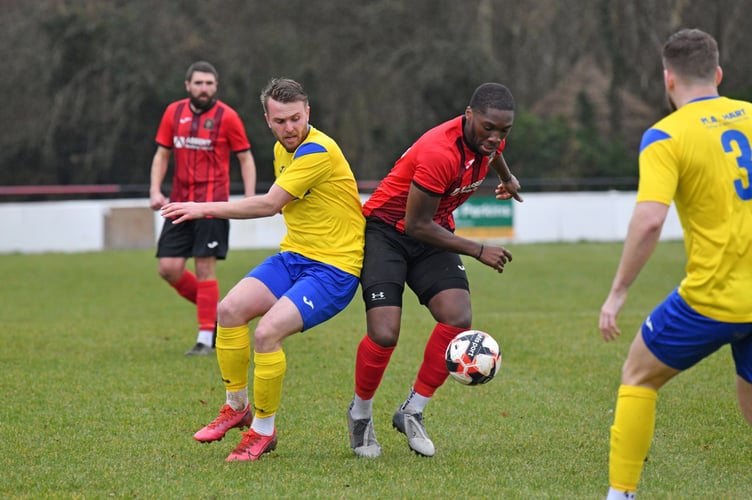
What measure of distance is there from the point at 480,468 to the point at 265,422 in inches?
47.0

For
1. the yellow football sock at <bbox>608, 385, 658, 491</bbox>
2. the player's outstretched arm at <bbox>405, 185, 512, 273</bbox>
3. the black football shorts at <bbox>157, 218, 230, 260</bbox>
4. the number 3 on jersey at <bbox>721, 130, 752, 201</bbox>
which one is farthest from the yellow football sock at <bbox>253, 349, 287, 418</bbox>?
the black football shorts at <bbox>157, 218, 230, 260</bbox>

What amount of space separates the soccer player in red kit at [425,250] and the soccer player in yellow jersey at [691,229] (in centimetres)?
132

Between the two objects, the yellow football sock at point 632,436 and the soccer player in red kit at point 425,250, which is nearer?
the yellow football sock at point 632,436

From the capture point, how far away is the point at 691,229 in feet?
14.1

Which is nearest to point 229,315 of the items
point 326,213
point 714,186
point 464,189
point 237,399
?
point 237,399

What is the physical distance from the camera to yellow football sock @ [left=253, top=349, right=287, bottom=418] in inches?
220

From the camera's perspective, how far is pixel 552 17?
41.2m

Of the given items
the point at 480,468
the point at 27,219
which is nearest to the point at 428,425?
the point at 480,468

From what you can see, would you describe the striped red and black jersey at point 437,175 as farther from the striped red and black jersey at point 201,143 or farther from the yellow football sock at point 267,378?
the striped red and black jersey at point 201,143

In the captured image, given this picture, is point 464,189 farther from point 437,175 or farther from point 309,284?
point 309,284

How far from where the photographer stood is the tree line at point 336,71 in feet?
106

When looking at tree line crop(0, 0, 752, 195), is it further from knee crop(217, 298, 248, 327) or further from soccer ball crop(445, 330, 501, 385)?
knee crop(217, 298, 248, 327)

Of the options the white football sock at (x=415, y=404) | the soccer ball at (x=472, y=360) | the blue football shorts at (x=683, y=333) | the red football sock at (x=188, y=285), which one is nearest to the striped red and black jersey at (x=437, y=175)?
the soccer ball at (x=472, y=360)

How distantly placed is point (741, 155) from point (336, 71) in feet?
116
